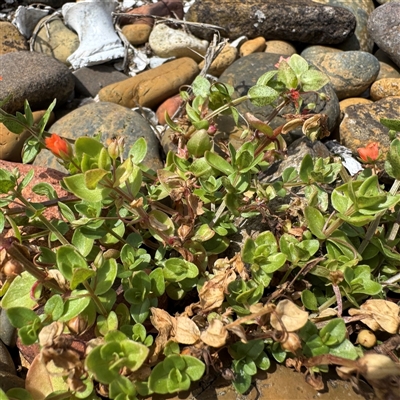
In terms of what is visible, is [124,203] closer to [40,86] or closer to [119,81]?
[40,86]

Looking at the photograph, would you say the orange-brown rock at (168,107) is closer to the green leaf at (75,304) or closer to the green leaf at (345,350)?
the green leaf at (75,304)

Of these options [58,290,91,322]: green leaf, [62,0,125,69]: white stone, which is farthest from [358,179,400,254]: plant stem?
[62,0,125,69]: white stone

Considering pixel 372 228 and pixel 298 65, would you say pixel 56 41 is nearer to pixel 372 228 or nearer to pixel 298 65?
pixel 298 65

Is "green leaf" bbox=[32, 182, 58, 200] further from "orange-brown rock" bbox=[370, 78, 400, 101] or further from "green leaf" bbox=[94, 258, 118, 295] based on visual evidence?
"orange-brown rock" bbox=[370, 78, 400, 101]

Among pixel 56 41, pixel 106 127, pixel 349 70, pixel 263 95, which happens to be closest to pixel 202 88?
pixel 263 95

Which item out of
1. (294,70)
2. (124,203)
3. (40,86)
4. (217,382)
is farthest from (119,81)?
(217,382)

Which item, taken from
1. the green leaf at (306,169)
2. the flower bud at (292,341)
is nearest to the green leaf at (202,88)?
the green leaf at (306,169)
